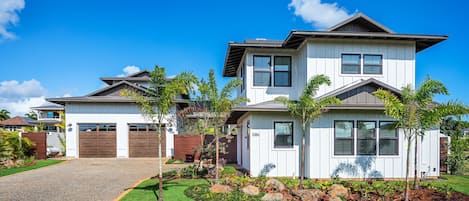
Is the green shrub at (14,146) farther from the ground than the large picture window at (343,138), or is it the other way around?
the large picture window at (343,138)

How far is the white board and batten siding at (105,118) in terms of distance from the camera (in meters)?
18.3

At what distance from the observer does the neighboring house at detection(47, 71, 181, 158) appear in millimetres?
18281

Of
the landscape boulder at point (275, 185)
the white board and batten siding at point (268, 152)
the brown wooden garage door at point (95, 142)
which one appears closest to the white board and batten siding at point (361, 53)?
the white board and batten siding at point (268, 152)

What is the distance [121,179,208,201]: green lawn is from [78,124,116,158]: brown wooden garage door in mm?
9349

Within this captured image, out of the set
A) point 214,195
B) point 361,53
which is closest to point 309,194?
point 214,195

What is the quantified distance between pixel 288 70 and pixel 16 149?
14.9 metres

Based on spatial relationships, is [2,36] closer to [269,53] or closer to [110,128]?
[110,128]

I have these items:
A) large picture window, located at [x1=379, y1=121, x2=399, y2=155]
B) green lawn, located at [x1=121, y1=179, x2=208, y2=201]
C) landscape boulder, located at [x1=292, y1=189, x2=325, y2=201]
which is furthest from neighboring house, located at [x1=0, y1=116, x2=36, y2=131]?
large picture window, located at [x1=379, y1=121, x2=399, y2=155]

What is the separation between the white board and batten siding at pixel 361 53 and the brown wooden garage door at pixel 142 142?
37.2ft

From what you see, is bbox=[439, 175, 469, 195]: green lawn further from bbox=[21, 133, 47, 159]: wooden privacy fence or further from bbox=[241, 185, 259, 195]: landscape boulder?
bbox=[21, 133, 47, 159]: wooden privacy fence

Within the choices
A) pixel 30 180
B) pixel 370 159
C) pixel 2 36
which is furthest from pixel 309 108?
pixel 2 36

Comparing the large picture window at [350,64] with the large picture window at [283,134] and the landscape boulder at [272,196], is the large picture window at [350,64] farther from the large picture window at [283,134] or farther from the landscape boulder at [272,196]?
the landscape boulder at [272,196]

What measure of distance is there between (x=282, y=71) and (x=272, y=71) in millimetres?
472

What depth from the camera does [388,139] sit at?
1111 cm
